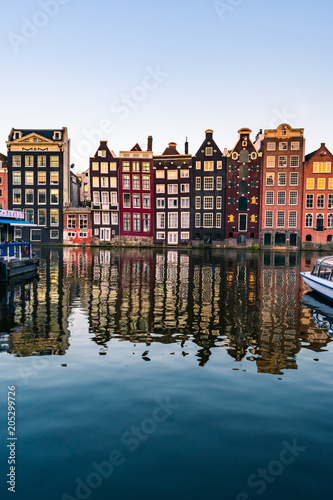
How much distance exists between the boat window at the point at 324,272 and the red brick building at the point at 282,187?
171ft

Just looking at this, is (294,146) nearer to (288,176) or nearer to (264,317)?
(288,176)

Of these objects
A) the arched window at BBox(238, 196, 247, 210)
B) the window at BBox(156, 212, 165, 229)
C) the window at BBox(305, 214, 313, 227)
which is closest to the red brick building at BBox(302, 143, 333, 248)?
the window at BBox(305, 214, 313, 227)

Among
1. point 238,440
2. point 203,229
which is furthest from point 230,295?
point 203,229

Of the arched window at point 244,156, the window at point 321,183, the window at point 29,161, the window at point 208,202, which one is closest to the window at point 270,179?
the arched window at point 244,156

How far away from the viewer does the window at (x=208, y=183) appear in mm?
76812

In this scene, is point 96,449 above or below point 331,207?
below

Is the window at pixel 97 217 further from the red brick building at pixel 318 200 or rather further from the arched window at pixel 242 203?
the red brick building at pixel 318 200

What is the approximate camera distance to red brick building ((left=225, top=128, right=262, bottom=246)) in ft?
247

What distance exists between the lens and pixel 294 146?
74125mm

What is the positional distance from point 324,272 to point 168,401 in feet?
60.2

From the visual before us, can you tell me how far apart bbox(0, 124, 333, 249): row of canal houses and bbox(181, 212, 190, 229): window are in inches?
8.3

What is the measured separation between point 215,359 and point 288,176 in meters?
69.9

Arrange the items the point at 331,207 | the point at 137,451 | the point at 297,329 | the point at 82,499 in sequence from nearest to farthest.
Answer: the point at 82,499
the point at 137,451
the point at 297,329
the point at 331,207

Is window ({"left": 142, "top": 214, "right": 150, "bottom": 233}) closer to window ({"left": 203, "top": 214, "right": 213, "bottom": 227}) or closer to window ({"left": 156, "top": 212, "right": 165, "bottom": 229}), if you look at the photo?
window ({"left": 156, "top": 212, "right": 165, "bottom": 229})
